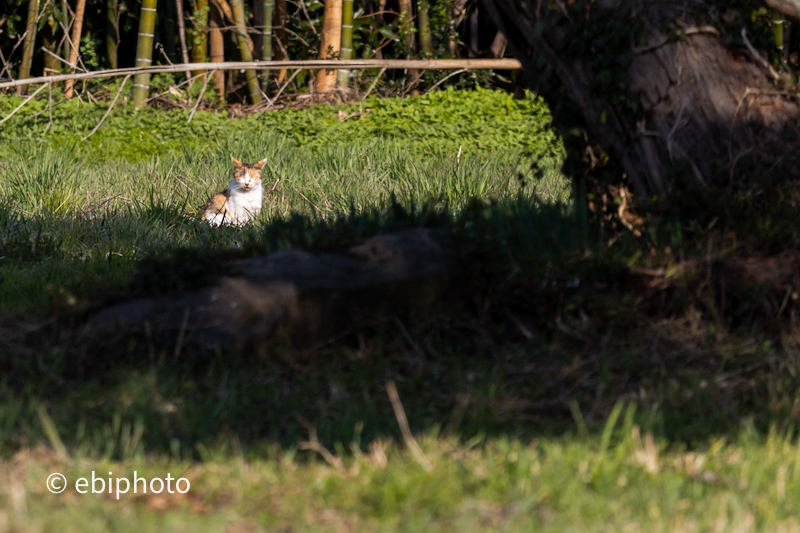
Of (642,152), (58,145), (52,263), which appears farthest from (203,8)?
(642,152)

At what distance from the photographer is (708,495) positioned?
2.23m

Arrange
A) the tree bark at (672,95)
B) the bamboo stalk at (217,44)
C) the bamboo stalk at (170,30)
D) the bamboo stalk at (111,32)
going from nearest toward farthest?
1. the tree bark at (672,95)
2. the bamboo stalk at (217,44)
3. the bamboo stalk at (111,32)
4. the bamboo stalk at (170,30)

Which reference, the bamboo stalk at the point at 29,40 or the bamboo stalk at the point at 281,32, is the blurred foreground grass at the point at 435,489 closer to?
the bamboo stalk at the point at 281,32

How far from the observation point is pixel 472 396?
2.96 m

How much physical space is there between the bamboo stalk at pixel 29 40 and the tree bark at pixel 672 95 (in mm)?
9978

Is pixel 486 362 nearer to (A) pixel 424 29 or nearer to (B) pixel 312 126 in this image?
(B) pixel 312 126

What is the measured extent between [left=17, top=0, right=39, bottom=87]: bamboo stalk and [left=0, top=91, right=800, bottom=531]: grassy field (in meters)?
7.92

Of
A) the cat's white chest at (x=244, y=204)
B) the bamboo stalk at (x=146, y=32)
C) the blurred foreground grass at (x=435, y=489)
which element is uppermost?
the bamboo stalk at (x=146, y=32)

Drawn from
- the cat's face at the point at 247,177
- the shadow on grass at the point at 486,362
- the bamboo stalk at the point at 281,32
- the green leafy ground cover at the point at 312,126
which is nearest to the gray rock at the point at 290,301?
the shadow on grass at the point at 486,362

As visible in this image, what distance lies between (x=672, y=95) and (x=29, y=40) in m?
10.7

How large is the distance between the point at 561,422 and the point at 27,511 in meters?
1.62

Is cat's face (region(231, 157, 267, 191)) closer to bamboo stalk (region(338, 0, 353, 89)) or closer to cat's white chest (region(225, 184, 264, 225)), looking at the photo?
cat's white chest (region(225, 184, 264, 225))

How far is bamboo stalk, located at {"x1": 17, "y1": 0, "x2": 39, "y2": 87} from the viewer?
11836 millimetres
